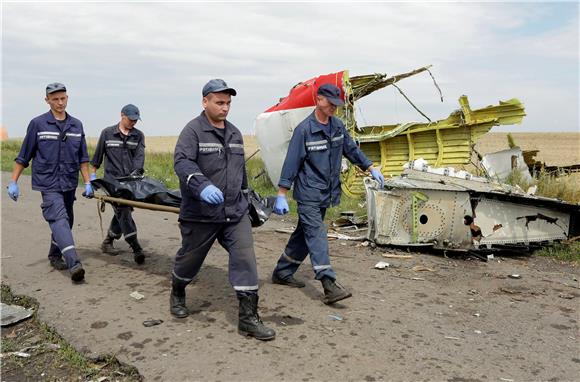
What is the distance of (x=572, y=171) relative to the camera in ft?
27.5

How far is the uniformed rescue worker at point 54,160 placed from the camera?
4945mm

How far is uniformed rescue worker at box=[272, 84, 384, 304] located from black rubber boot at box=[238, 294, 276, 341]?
804 mm

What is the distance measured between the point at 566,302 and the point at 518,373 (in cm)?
190

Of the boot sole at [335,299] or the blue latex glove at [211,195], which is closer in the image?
the blue latex glove at [211,195]

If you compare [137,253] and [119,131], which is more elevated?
[119,131]

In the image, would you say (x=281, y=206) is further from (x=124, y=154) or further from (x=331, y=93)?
(x=124, y=154)

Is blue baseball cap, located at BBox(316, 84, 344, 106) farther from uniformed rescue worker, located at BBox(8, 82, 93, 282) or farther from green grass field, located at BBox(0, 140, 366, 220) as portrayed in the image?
green grass field, located at BBox(0, 140, 366, 220)

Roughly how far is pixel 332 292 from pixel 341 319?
32cm

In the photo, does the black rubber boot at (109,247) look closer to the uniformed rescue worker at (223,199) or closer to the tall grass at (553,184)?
the uniformed rescue worker at (223,199)

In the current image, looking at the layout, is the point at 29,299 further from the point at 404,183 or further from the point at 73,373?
the point at 404,183

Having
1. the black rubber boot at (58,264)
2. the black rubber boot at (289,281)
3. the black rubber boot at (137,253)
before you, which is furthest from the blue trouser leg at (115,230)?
the black rubber boot at (289,281)

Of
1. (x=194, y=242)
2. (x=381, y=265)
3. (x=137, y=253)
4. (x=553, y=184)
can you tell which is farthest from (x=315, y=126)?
(x=553, y=184)

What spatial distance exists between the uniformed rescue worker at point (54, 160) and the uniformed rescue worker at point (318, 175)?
222 cm

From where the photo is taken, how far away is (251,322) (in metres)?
3.62
